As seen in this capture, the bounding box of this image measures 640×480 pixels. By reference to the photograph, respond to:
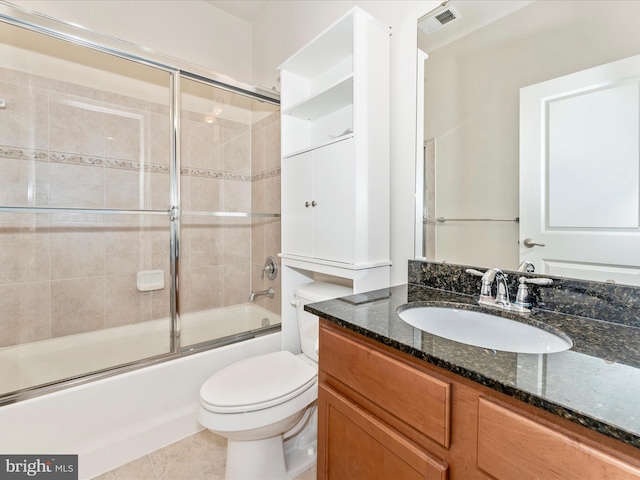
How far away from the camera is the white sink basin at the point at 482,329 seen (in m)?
0.83

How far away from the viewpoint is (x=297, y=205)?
1670mm

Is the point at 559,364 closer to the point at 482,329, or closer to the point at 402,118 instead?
the point at 482,329

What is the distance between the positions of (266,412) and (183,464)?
0.63 metres

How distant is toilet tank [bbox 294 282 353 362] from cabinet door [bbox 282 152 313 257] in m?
0.19

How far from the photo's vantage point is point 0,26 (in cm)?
163

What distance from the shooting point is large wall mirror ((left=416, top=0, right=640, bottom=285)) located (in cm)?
86

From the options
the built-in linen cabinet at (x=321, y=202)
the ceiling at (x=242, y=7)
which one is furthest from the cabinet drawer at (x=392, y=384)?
the ceiling at (x=242, y=7)

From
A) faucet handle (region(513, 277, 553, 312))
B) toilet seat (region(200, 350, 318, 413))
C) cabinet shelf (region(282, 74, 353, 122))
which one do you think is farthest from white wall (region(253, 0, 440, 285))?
toilet seat (region(200, 350, 318, 413))

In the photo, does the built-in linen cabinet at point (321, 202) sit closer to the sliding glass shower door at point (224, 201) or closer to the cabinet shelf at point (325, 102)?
the cabinet shelf at point (325, 102)

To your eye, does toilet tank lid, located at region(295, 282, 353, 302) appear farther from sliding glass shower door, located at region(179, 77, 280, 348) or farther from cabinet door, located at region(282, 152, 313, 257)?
sliding glass shower door, located at region(179, 77, 280, 348)

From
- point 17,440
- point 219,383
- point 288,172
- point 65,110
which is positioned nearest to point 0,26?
point 65,110

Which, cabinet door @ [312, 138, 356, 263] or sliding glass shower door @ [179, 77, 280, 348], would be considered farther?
sliding glass shower door @ [179, 77, 280, 348]

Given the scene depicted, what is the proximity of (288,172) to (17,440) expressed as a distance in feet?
5.42

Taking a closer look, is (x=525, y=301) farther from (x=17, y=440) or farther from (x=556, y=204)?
(x=17, y=440)
